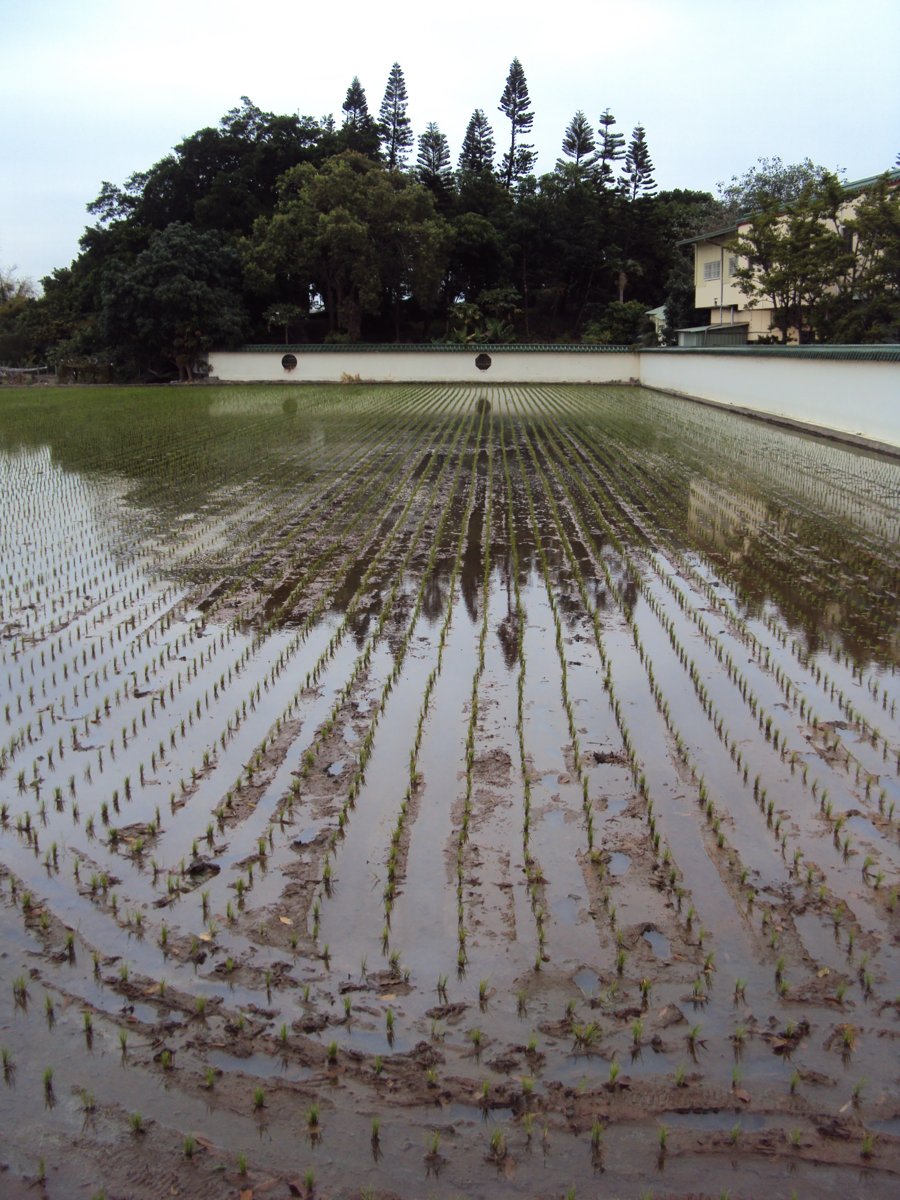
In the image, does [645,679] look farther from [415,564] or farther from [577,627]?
[415,564]

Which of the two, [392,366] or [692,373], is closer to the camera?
[692,373]

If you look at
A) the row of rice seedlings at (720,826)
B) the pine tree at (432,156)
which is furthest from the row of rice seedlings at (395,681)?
the pine tree at (432,156)

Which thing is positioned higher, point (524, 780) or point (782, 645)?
A: point (782, 645)

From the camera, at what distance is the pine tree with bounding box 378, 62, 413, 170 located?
51.3 meters

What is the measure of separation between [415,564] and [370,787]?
433 centimetres

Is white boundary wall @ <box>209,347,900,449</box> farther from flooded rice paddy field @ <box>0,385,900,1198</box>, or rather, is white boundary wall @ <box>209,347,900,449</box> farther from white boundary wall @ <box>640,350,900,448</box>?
flooded rice paddy field @ <box>0,385,900,1198</box>

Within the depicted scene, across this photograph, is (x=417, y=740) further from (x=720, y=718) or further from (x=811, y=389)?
(x=811, y=389)

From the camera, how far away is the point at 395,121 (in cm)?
5153

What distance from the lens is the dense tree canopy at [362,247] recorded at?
119 feet

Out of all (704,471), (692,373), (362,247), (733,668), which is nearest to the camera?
(733,668)

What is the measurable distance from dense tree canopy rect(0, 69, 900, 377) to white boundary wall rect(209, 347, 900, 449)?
2.34 meters

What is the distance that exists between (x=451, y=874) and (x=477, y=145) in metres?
53.8

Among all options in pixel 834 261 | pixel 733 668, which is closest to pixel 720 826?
pixel 733 668

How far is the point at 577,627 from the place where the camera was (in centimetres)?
682
